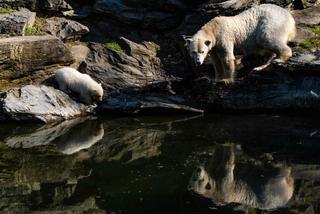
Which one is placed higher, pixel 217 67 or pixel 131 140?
pixel 217 67

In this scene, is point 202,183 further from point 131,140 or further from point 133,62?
point 133,62

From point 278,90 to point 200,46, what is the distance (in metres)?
2.51

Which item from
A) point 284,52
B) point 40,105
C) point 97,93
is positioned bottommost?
point 40,105

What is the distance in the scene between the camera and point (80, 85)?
17906 mm

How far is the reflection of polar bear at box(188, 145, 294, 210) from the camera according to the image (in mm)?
10789

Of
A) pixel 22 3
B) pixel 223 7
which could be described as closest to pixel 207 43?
pixel 223 7

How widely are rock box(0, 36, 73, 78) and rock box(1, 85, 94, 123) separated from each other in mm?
1308

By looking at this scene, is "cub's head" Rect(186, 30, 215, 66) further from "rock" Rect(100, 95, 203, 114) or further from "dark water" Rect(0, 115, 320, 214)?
"dark water" Rect(0, 115, 320, 214)

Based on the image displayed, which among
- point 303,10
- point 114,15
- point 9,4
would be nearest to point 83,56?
point 114,15

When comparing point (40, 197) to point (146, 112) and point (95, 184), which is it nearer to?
point (95, 184)

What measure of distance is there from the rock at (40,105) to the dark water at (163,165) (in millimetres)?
407

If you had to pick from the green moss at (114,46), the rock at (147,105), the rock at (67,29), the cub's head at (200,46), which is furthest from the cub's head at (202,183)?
the rock at (67,29)

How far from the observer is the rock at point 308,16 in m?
19.3

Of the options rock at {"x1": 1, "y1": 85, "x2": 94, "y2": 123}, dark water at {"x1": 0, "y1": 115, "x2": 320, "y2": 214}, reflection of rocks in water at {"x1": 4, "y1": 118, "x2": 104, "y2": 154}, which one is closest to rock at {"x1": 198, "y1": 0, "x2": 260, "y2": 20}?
dark water at {"x1": 0, "y1": 115, "x2": 320, "y2": 214}
